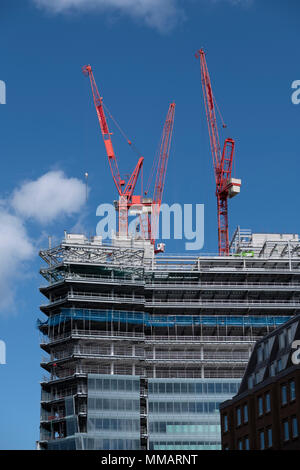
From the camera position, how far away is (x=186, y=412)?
19375 cm

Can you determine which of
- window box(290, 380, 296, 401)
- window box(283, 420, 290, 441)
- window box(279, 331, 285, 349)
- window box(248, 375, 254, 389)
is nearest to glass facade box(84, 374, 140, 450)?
window box(248, 375, 254, 389)

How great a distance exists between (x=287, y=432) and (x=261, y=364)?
649 inches

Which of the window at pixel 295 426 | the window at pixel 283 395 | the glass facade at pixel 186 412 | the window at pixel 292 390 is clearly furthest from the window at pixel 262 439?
the glass facade at pixel 186 412

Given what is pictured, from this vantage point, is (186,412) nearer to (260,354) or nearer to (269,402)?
(260,354)

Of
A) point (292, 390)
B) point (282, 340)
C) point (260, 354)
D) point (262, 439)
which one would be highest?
point (282, 340)

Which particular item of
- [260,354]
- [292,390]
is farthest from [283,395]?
[260,354]

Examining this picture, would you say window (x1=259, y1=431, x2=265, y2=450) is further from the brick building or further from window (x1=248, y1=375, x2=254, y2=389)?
window (x1=248, y1=375, x2=254, y2=389)

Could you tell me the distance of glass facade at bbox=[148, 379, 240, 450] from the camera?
19062cm

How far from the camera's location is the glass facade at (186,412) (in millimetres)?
190625

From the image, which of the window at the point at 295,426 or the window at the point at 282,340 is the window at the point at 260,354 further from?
the window at the point at 295,426

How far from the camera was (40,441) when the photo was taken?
191 meters
